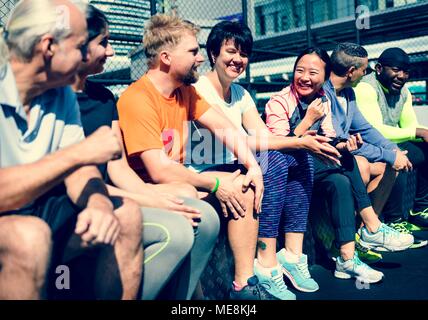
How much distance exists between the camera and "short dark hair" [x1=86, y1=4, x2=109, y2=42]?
1.67m

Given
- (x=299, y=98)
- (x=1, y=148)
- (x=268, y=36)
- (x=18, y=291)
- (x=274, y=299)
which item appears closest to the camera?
(x=18, y=291)

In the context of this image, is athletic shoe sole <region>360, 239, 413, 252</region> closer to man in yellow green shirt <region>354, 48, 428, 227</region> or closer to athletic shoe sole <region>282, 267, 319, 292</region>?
man in yellow green shirt <region>354, 48, 428, 227</region>

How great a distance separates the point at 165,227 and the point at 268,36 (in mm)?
10357

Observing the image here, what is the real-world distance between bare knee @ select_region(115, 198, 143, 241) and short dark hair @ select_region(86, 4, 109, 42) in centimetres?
64

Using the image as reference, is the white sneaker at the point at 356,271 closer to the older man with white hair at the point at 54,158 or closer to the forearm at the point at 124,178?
the forearm at the point at 124,178

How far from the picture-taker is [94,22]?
169 centimetres

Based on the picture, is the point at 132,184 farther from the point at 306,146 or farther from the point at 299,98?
the point at 299,98

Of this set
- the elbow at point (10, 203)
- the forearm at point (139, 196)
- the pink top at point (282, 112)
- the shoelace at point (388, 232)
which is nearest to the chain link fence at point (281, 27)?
the pink top at point (282, 112)

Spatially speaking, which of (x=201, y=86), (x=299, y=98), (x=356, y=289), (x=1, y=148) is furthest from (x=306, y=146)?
(x=1, y=148)

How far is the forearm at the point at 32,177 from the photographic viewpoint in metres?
1.24

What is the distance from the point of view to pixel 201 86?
2521 millimetres

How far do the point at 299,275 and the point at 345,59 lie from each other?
1.39 m

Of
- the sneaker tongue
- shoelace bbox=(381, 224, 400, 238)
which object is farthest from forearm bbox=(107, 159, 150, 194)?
shoelace bbox=(381, 224, 400, 238)
